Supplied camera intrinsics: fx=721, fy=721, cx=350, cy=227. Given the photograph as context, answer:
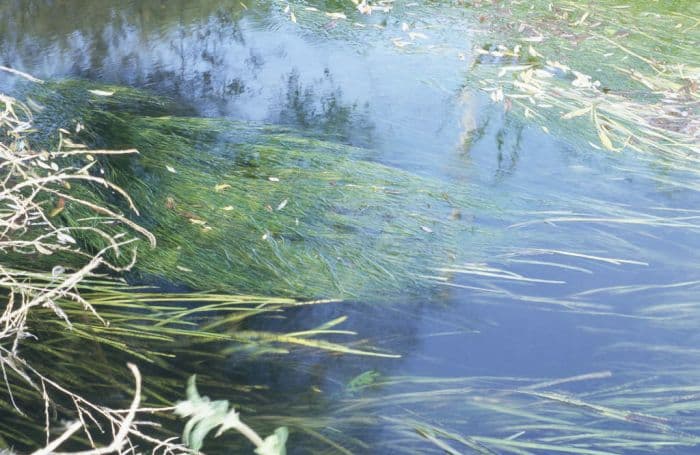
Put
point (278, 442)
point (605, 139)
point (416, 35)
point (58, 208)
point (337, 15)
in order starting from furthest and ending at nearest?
point (337, 15)
point (416, 35)
point (605, 139)
point (58, 208)
point (278, 442)

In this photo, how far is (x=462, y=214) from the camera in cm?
238

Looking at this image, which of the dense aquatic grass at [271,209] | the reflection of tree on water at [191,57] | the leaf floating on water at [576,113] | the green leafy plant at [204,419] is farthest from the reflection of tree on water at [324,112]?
the green leafy plant at [204,419]

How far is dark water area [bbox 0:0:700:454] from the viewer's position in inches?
69.8

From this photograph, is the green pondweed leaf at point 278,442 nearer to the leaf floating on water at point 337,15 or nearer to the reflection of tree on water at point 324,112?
the reflection of tree on water at point 324,112

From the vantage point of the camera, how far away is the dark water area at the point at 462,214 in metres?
1.77

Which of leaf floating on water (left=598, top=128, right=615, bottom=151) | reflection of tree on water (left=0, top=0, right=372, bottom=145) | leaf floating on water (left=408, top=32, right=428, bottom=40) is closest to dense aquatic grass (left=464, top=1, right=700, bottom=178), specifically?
leaf floating on water (left=598, top=128, right=615, bottom=151)

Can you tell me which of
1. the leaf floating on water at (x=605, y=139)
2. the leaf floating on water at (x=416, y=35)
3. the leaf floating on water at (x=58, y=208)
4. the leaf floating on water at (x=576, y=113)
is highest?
the leaf floating on water at (x=416, y=35)

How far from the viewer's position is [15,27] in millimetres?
3641

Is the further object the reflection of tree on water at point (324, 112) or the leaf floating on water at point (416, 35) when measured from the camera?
the leaf floating on water at point (416, 35)

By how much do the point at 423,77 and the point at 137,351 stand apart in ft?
6.74

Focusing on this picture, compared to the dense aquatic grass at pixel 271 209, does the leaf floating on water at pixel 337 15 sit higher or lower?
higher

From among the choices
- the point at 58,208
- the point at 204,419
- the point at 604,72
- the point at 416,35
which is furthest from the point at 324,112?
the point at 204,419

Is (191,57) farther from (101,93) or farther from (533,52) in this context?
(533,52)

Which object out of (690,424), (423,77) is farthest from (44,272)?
(423,77)
